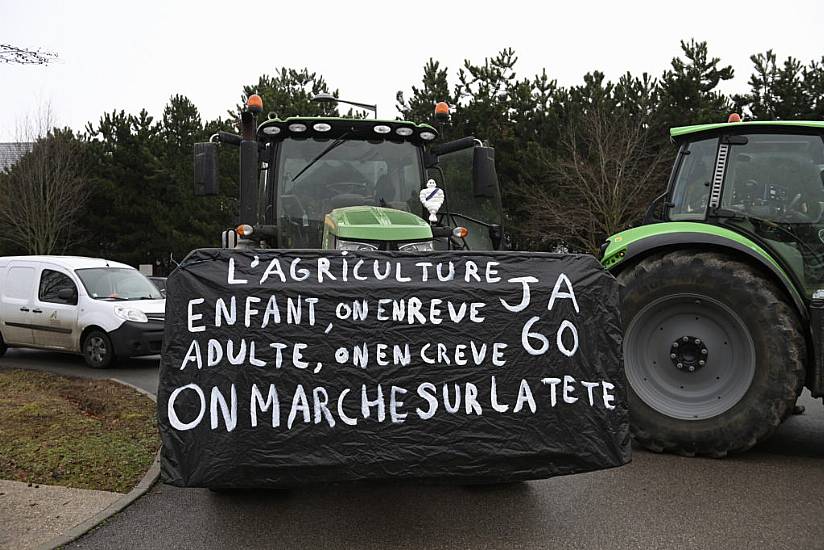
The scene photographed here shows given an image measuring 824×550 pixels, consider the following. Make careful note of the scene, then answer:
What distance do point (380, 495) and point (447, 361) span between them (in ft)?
4.64

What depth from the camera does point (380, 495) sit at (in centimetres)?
488

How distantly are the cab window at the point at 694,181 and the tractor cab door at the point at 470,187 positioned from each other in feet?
5.15

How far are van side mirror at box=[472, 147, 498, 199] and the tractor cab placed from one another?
1.61 metres

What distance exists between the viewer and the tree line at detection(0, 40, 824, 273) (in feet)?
88.5

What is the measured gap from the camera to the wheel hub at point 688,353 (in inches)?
235

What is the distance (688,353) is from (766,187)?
1.47 metres

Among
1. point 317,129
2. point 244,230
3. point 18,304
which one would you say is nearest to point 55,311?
point 18,304

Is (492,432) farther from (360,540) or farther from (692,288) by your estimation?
(692,288)

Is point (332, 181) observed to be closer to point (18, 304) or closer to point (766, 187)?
point (766, 187)

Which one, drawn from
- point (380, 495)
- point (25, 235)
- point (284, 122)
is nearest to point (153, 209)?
point (25, 235)

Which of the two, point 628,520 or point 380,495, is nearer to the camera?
point 628,520

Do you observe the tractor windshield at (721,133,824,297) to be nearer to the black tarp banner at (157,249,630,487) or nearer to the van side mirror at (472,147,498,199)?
the van side mirror at (472,147,498,199)

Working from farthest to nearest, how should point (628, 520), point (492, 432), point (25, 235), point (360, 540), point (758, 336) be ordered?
point (25, 235) < point (758, 336) < point (628, 520) < point (360, 540) < point (492, 432)

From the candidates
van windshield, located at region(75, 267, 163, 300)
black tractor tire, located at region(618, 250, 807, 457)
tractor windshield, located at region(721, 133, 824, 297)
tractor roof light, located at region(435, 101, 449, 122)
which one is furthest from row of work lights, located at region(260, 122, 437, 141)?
van windshield, located at region(75, 267, 163, 300)
